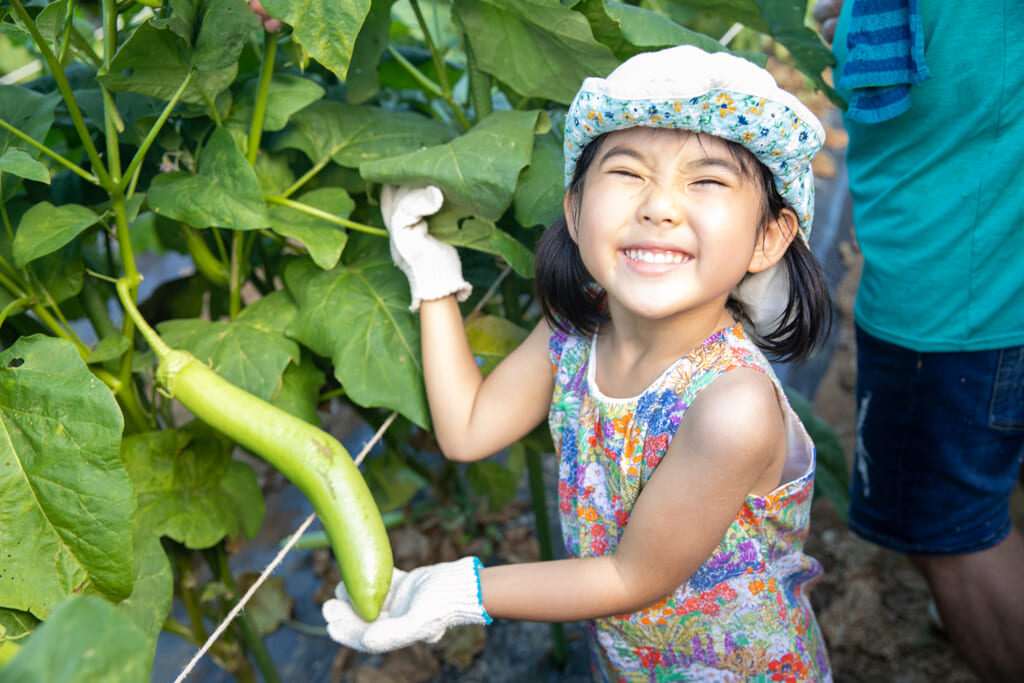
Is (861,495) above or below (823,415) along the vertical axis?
above

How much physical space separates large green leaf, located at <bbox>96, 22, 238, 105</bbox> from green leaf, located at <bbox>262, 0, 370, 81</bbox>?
0.19 meters

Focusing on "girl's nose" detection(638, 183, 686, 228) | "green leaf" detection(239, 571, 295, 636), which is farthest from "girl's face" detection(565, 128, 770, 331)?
"green leaf" detection(239, 571, 295, 636)

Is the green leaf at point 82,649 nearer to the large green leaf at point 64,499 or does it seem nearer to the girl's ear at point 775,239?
A: the large green leaf at point 64,499

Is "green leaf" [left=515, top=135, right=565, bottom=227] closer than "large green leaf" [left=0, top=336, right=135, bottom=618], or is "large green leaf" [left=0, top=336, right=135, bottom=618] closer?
"large green leaf" [left=0, top=336, right=135, bottom=618]

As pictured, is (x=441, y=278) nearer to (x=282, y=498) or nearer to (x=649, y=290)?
(x=649, y=290)

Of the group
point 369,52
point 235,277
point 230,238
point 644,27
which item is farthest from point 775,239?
point 230,238

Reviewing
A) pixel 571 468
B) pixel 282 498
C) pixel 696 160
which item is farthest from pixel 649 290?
pixel 282 498

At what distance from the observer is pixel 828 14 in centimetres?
147

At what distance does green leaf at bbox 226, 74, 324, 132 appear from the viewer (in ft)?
3.57

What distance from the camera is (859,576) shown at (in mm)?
1874

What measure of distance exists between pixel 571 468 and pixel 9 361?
0.67 m

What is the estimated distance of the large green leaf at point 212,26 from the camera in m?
0.90

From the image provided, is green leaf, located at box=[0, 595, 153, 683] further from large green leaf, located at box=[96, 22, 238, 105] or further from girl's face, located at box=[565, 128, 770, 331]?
large green leaf, located at box=[96, 22, 238, 105]

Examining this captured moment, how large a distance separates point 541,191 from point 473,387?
27 centimetres
